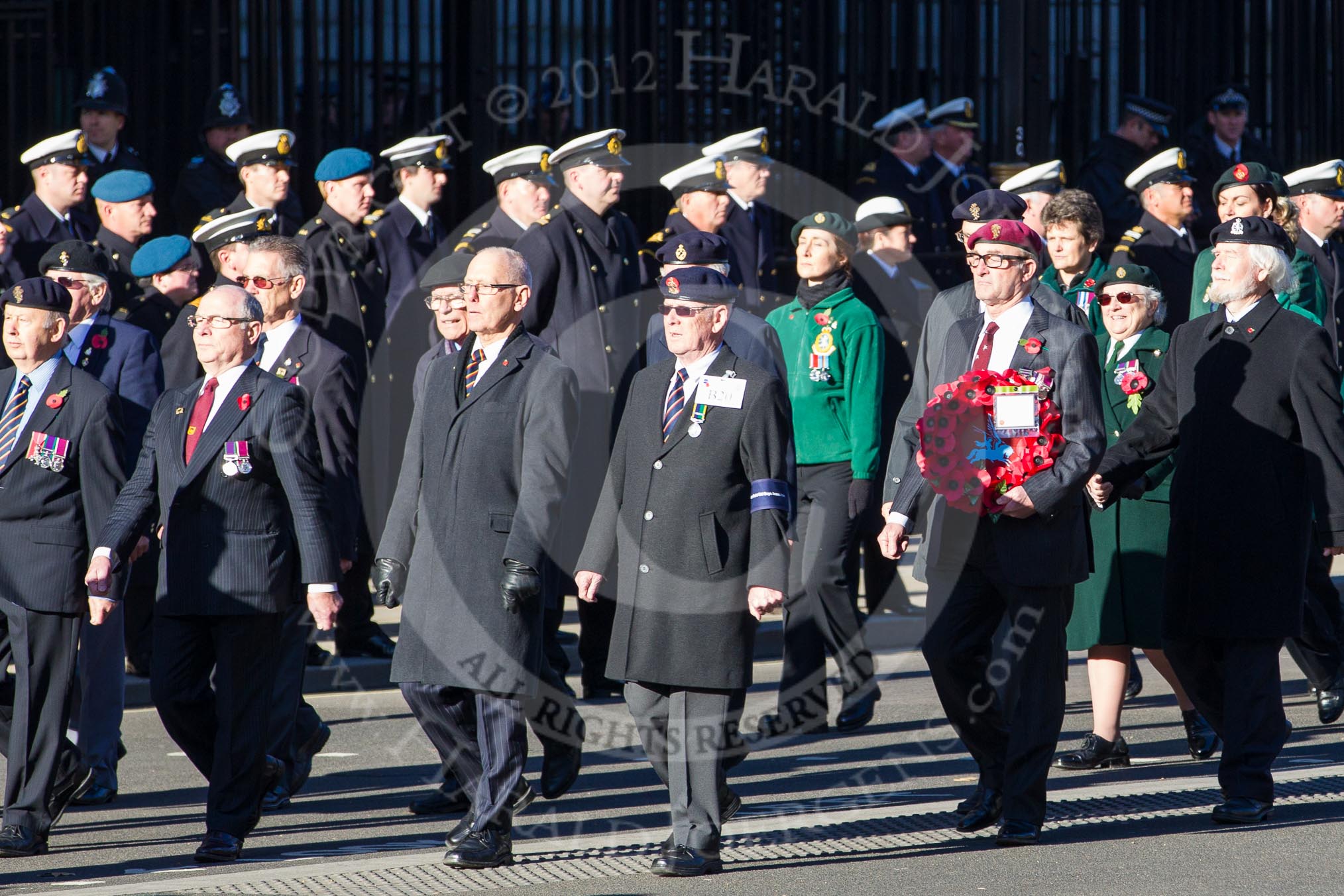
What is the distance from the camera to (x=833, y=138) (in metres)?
12.9

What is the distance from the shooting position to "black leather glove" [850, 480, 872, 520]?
8289 millimetres

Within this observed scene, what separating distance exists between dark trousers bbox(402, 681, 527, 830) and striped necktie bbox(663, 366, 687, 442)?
35.8 inches

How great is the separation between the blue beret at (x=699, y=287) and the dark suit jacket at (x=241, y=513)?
115 cm

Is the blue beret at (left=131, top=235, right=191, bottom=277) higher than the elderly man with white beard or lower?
higher

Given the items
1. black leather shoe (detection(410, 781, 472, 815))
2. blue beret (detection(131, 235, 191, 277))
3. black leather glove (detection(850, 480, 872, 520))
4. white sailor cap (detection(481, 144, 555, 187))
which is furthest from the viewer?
white sailor cap (detection(481, 144, 555, 187))

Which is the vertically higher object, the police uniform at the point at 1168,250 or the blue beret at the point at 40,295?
the police uniform at the point at 1168,250

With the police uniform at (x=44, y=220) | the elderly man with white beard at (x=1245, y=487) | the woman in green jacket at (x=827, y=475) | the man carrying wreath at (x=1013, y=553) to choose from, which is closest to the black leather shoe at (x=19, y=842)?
the man carrying wreath at (x=1013, y=553)

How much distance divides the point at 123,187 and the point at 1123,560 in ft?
15.6

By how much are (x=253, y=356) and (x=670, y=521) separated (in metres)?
1.41

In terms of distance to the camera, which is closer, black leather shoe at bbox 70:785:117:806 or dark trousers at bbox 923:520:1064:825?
dark trousers at bbox 923:520:1064:825

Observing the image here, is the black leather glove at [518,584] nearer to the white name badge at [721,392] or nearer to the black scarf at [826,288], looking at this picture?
the white name badge at [721,392]

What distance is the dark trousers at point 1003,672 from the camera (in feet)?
20.2

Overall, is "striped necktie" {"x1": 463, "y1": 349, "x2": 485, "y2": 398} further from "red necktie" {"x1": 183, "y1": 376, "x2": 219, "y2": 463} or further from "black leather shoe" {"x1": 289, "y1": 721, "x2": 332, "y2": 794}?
"black leather shoe" {"x1": 289, "y1": 721, "x2": 332, "y2": 794}

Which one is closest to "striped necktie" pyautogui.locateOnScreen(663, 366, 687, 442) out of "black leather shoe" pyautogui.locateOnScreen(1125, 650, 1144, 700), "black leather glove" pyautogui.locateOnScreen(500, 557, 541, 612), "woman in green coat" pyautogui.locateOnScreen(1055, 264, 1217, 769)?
"black leather glove" pyautogui.locateOnScreen(500, 557, 541, 612)
